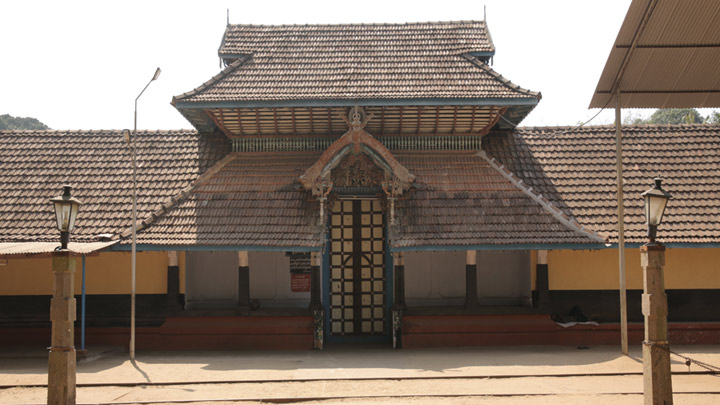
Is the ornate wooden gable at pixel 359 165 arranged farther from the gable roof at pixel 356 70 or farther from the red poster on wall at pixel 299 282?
the red poster on wall at pixel 299 282

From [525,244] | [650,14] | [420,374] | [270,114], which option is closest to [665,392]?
[420,374]

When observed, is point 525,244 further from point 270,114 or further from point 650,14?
point 270,114

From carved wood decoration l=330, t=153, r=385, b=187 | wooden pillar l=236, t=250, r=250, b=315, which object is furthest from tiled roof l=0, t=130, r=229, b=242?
carved wood decoration l=330, t=153, r=385, b=187

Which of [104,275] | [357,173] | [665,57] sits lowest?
[104,275]

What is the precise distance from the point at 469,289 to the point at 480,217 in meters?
1.33

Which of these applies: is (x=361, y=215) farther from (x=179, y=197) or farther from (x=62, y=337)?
(x=62, y=337)

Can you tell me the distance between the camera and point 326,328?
42.6 feet

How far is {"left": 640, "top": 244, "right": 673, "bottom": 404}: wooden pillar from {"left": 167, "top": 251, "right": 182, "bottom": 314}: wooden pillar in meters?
8.06

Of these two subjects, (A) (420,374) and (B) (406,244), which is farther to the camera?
(B) (406,244)

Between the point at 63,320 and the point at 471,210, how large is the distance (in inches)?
279

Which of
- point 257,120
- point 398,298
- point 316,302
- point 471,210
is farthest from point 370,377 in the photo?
point 257,120

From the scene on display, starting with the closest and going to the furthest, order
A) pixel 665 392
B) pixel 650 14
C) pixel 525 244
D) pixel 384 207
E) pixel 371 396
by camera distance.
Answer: pixel 665 392
pixel 371 396
pixel 650 14
pixel 525 244
pixel 384 207

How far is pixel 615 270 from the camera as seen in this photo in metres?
13.0

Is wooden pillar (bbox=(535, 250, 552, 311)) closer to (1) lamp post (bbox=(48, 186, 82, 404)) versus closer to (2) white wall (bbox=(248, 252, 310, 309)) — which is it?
(2) white wall (bbox=(248, 252, 310, 309))
